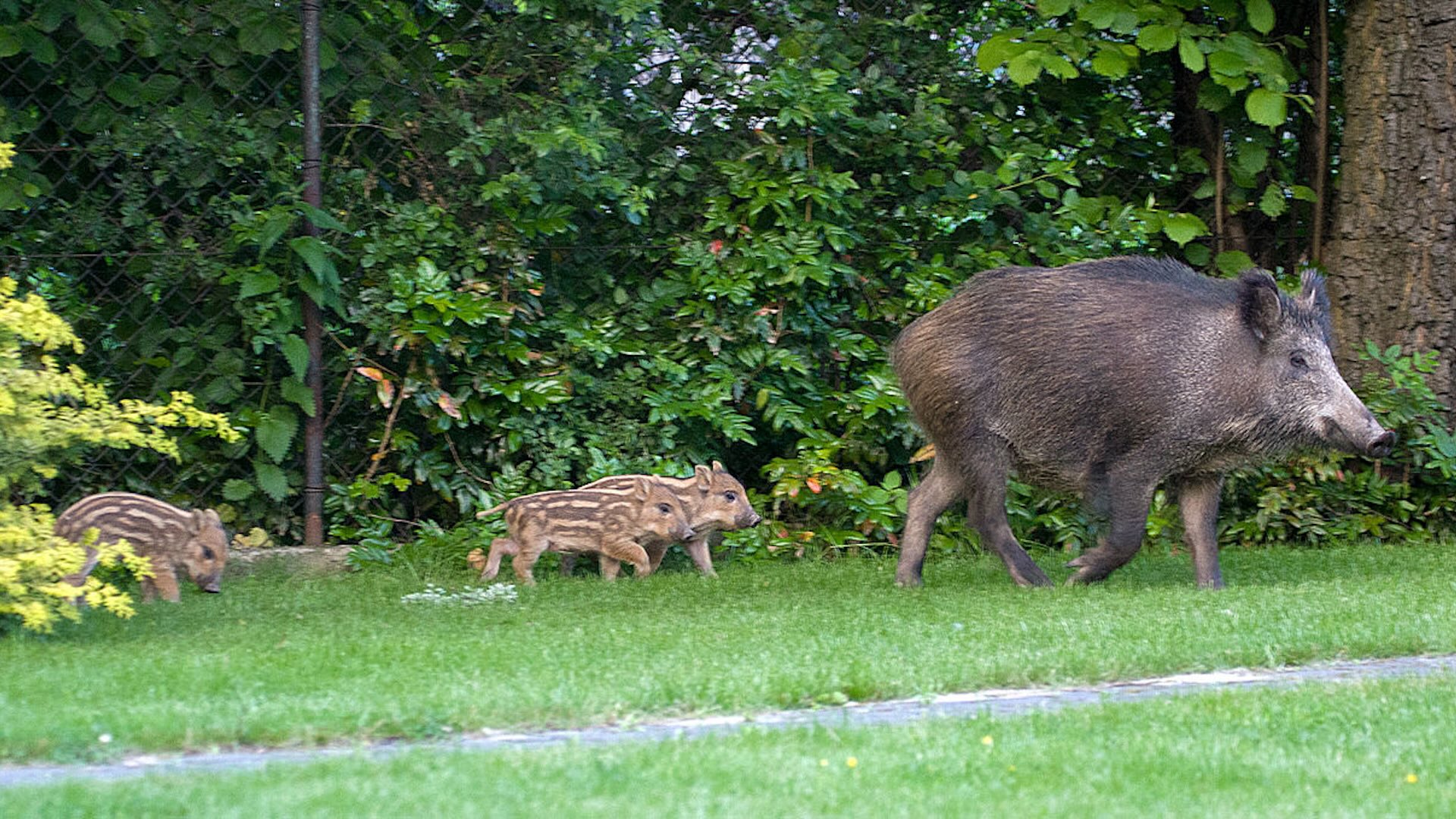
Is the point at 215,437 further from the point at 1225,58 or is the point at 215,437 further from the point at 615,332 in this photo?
the point at 1225,58

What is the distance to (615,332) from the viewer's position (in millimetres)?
10727

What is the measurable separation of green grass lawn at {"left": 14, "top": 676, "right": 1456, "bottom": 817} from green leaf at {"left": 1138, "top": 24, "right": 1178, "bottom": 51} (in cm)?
604

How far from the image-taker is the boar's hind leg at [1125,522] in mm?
8758

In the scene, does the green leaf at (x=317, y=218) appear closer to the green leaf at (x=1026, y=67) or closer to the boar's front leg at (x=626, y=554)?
the boar's front leg at (x=626, y=554)

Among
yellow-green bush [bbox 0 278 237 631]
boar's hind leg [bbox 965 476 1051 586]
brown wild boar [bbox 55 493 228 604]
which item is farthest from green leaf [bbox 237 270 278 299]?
boar's hind leg [bbox 965 476 1051 586]

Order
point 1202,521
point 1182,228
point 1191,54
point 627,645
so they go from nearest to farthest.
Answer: point 627,645 → point 1202,521 → point 1191,54 → point 1182,228

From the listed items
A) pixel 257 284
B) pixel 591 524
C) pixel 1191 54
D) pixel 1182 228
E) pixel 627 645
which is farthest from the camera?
pixel 1182 228

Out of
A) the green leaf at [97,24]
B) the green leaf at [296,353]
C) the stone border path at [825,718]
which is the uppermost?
the green leaf at [97,24]

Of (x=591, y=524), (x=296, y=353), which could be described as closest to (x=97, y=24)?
(x=296, y=353)

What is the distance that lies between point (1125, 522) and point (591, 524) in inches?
114

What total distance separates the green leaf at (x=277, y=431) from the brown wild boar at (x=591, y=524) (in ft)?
4.64

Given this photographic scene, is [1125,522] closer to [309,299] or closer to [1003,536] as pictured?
[1003,536]

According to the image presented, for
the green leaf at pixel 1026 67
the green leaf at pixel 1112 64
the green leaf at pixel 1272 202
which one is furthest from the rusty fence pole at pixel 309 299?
the green leaf at pixel 1272 202

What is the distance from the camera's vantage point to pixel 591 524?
377 inches
